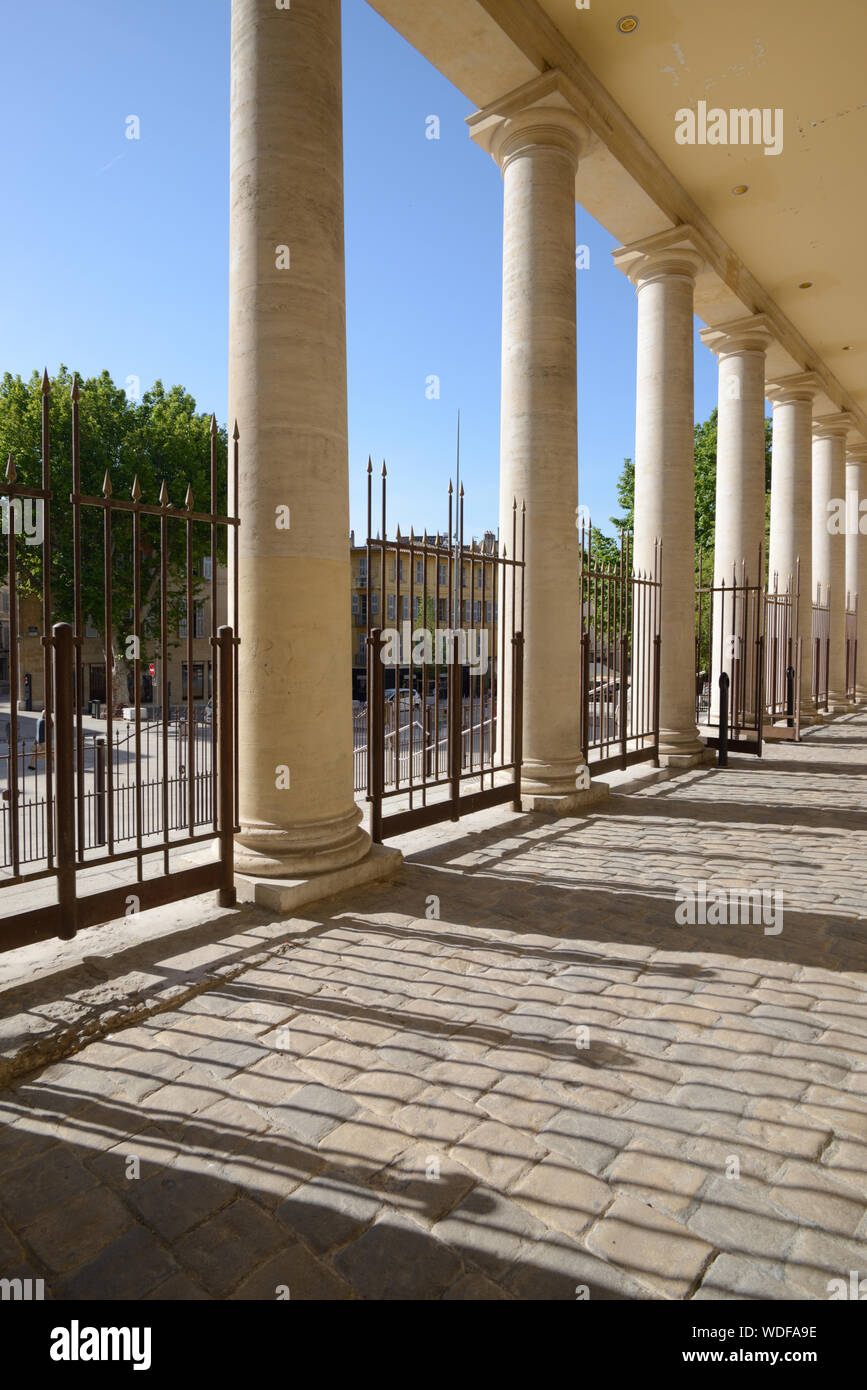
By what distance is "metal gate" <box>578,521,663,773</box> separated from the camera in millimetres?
11258

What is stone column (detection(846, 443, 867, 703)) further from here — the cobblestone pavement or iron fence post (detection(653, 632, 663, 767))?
the cobblestone pavement

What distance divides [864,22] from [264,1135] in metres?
13.0

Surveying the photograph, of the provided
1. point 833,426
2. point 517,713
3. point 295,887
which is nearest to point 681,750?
point 517,713

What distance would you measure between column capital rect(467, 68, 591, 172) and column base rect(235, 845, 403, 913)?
8.52m

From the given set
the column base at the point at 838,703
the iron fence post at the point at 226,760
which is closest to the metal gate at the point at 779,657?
the column base at the point at 838,703

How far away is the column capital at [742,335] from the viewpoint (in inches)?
635

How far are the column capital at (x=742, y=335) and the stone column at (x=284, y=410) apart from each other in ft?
41.9

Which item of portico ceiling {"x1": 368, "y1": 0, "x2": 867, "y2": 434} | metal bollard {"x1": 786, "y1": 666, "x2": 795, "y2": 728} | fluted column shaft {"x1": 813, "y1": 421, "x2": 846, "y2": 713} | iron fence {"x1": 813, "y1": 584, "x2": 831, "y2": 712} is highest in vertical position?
portico ceiling {"x1": 368, "y1": 0, "x2": 867, "y2": 434}

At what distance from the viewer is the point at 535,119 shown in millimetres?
9156

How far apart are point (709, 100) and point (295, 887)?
39.3 ft

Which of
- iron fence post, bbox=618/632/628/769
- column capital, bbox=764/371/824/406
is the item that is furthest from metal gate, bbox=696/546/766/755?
column capital, bbox=764/371/824/406

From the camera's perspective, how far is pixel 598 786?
985cm
